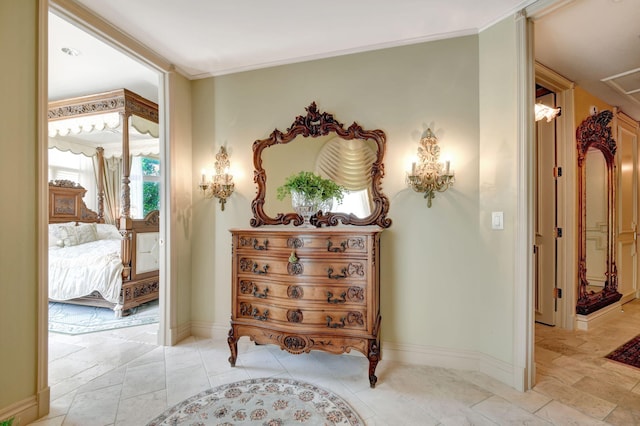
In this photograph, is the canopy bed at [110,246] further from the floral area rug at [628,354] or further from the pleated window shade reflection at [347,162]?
the floral area rug at [628,354]

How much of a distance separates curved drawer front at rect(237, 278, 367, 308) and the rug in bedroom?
197 cm

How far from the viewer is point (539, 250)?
3.36 m

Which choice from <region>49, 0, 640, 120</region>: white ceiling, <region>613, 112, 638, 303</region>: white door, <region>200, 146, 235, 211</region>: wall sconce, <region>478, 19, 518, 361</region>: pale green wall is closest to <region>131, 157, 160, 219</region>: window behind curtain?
<region>49, 0, 640, 120</region>: white ceiling

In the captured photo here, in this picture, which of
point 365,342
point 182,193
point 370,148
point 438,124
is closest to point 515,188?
point 438,124

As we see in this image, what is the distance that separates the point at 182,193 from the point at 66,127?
2652 mm

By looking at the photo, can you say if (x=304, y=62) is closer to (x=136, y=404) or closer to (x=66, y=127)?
(x=136, y=404)

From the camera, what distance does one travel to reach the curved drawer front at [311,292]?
7.20ft

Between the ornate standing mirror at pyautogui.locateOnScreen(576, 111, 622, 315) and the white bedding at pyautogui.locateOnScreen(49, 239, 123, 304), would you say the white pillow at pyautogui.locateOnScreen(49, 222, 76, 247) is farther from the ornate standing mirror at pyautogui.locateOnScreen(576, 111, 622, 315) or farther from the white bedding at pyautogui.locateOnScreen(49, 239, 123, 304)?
the ornate standing mirror at pyautogui.locateOnScreen(576, 111, 622, 315)

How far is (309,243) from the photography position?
2.27 meters

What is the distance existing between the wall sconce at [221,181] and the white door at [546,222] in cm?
330

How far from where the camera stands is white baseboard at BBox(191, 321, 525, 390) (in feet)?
7.02

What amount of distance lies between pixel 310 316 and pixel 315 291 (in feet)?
0.61

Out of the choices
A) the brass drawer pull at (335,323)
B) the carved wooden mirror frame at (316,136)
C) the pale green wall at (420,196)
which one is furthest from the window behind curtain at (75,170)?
the brass drawer pull at (335,323)

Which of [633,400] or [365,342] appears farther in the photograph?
[365,342]
